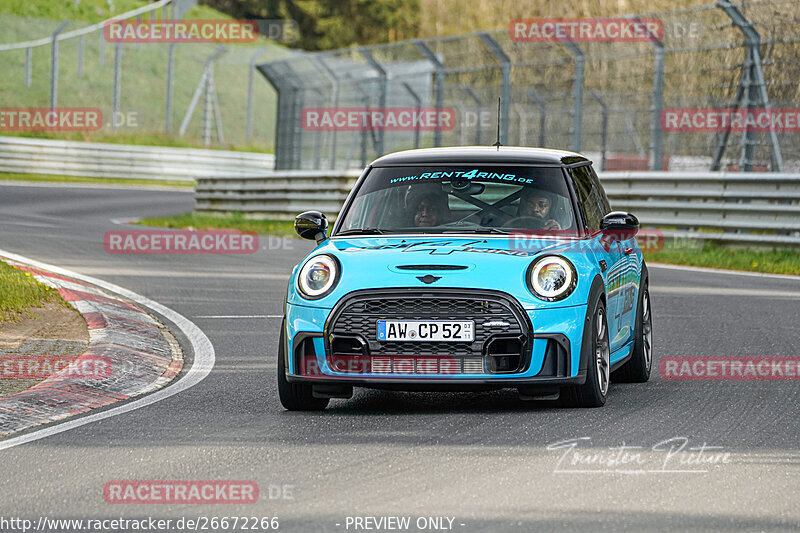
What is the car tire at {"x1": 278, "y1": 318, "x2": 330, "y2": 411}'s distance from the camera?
315 inches

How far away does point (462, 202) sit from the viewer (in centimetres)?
880

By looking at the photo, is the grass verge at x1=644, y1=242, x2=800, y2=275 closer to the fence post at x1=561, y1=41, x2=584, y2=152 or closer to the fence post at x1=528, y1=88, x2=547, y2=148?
the fence post at x1=561, y1=41, x2=584, y2=152

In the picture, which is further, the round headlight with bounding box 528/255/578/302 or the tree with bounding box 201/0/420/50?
the tree with bounding box 201/0/420/50

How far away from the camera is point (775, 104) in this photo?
1911cm

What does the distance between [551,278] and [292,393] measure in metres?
1.57

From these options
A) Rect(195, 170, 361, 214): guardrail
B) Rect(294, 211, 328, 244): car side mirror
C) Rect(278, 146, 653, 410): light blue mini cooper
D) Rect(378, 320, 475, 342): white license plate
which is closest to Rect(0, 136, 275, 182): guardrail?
Rect(195, 170, 361, 214): guardrail

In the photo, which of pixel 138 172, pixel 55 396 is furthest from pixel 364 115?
pixel 55 396

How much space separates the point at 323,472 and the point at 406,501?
2.27 ft
